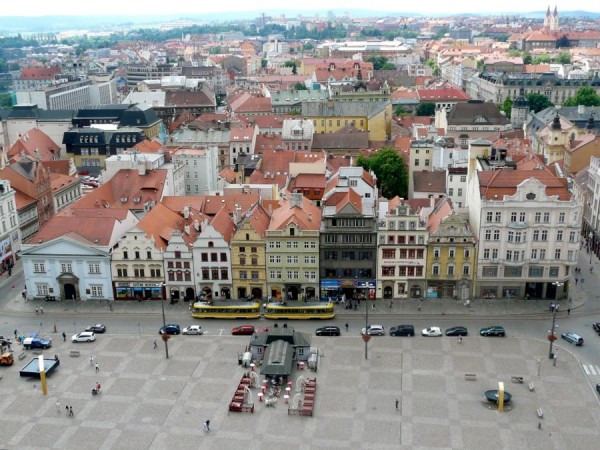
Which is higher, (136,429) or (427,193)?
(427,193)

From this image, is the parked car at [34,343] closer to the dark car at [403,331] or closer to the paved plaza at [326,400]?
the paved plaza at [326,400]

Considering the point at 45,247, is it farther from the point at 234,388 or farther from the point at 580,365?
the point at 580,365

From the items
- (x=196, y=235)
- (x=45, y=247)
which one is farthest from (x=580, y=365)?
(x=45, y=247)

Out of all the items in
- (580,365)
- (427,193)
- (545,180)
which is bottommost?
(580,365)

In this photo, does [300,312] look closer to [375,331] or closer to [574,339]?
[375,331]

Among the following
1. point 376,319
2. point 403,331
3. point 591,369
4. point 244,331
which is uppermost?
point 244,331

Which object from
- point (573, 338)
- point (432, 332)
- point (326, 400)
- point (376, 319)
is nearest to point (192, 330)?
point (326, 400)

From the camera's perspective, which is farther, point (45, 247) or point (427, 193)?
point (427, 193)
